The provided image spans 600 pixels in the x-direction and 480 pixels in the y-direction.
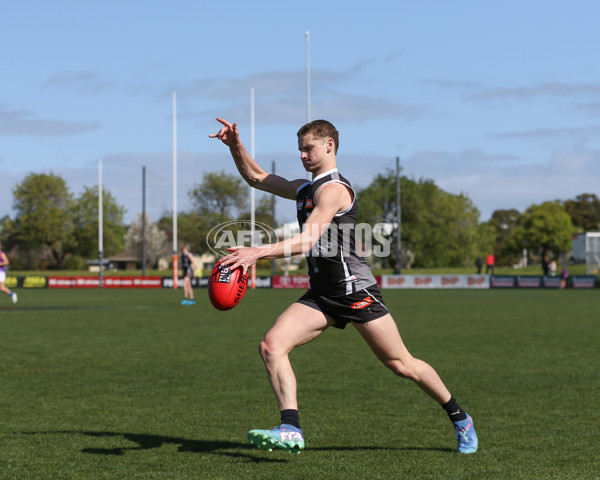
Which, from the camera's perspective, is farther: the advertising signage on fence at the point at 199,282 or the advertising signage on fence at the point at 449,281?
the advertising signage on fence at the point at 199,282

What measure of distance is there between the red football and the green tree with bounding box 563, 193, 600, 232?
453 ft

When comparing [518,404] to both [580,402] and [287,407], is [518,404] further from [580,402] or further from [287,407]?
[287,407]

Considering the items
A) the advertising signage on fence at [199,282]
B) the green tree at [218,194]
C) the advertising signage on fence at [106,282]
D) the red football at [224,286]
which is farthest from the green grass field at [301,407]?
the green tree at [218,194]

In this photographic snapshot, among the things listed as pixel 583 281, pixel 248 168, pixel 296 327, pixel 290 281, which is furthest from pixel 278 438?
pixel 583 281

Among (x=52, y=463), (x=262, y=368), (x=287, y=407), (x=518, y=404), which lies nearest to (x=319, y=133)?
(x=287, y=407)

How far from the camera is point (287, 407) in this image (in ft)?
18.5

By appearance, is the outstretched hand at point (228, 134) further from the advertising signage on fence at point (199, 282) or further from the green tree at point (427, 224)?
the green tree at point (427, 224)

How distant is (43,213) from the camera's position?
3932 inches

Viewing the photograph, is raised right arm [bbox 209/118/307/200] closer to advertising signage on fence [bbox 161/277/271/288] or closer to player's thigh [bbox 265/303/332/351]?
player's thigh [bbox 265/303/332/351]

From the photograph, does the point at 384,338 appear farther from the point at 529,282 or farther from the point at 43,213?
the point at 43,213

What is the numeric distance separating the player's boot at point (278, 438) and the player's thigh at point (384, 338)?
0.82 meters

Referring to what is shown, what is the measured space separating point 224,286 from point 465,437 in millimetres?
2228

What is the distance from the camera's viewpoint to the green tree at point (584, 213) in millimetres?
136250

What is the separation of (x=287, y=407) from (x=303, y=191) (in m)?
1.52
